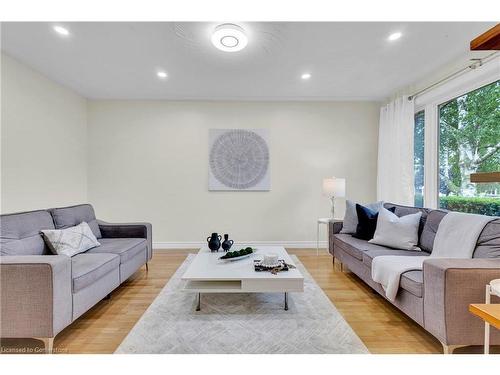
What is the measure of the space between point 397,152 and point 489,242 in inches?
88.8

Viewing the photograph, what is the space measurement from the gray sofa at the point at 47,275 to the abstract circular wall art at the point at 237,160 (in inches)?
75.1

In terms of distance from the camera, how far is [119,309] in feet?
7.67

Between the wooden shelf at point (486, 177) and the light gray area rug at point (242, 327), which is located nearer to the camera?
the wooden shelf at point (486, 177)

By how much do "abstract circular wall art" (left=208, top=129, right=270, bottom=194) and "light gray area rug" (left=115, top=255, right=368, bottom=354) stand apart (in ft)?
7.26

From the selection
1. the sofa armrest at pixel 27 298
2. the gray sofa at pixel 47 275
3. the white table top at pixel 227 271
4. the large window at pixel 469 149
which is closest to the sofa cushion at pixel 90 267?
the gray sofa at pixel 47 275

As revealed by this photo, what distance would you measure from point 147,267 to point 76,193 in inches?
75.8

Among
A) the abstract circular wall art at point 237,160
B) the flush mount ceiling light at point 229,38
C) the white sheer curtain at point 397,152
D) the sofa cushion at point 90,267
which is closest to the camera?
the sofa cushion at point 90,267

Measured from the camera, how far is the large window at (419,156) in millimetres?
3859

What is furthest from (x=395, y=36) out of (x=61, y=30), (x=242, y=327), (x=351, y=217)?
(x=61, y=30)

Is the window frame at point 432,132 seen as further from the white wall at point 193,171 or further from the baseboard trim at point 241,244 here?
the baseboard trim at point 241,244

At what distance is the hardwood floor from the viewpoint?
179cm
